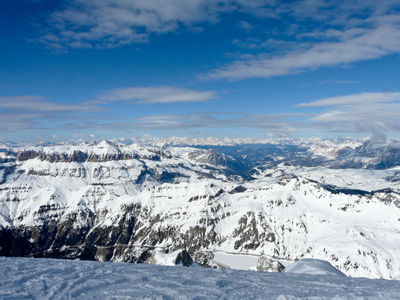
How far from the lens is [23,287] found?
15.7 metres

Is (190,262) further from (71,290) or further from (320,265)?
(71,290)

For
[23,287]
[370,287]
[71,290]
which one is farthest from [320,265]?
[23,287]

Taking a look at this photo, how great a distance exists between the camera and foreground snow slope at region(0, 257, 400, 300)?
14.6 metres

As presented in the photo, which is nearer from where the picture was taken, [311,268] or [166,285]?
[166,285]

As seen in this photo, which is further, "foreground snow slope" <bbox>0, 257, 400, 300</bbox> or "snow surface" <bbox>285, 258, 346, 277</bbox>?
"snow surface" <bbox>285, 258, 346, 277</bbox>

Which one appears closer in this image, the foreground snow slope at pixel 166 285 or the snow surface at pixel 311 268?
the foreground snow slope at pixel 166 285

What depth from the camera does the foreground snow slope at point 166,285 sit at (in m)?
14.6

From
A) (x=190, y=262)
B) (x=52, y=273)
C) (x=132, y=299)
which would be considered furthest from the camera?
(x=190, y=262)

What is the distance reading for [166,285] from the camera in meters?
16.2

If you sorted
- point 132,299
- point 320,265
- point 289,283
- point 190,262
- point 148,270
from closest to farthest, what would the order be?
1. point 132,299
2. point 289,283
3. point 148,270
4. point 320,265
5. point 190,262

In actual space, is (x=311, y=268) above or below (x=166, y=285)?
below

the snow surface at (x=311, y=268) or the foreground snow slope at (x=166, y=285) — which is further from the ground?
the foreground snow slope at (x=166, y=285)

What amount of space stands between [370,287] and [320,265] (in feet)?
48.0

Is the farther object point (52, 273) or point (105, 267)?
point (105, 267)
